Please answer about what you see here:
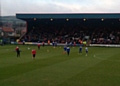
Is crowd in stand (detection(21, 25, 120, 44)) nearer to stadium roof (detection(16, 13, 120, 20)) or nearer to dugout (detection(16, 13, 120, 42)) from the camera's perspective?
dugout (detection(16, 13, 120, 42))

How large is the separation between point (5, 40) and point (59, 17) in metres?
18.7

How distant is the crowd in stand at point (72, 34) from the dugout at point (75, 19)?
114 cm

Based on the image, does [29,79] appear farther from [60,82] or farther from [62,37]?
[62,37]

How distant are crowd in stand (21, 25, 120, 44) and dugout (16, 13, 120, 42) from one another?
3.74 ft

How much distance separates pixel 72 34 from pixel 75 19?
21.1 feet

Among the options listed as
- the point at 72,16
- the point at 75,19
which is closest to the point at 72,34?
the point at 75,19

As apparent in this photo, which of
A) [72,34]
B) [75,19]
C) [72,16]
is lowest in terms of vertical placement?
[72,34]

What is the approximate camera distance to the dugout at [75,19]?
68675mm

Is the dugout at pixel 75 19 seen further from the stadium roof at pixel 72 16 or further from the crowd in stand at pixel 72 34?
the crowd in stand at pixel 72 34

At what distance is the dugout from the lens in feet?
225

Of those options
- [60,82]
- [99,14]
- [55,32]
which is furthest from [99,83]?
[55,32]

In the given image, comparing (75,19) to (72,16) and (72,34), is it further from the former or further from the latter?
(72,34)

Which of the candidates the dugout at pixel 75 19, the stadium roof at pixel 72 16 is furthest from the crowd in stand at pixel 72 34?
the stadium roof at pixel 72 16

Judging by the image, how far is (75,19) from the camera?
73.2m
